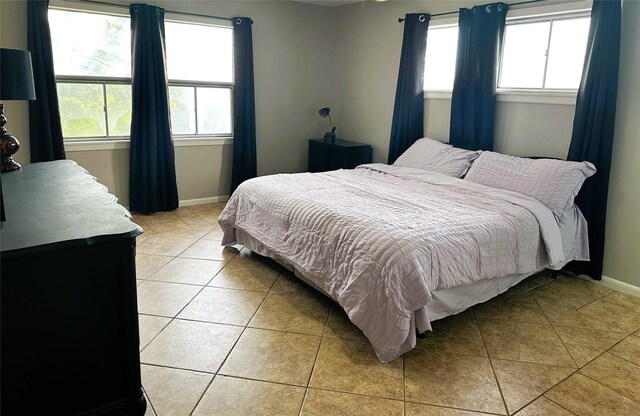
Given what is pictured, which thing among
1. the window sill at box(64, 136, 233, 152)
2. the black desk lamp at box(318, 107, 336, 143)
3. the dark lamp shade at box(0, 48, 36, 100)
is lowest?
the window sill at box(64, 136, 233, 152)

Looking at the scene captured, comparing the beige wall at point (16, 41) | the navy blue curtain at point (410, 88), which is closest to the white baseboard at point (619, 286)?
the navy blue curtain at point (410, 88)

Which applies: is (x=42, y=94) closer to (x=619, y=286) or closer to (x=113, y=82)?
(x=113, y=82)

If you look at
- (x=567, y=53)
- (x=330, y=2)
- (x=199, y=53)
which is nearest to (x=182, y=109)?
(x=199, y=53)

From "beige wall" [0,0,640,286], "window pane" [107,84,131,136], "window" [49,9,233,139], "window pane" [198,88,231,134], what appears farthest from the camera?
"window pane" [198,88,231,134]

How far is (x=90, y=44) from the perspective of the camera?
4305 mm

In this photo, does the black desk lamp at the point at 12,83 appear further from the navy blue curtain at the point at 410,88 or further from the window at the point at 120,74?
the navy blue curtain at the point at 410,88

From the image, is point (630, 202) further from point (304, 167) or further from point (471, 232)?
point (304, 167)

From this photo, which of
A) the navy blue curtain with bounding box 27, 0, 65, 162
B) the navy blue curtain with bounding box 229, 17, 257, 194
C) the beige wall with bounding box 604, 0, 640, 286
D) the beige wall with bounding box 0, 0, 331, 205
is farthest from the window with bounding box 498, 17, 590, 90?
the navy blue curtain with bounding box 27, 0, 65, 162

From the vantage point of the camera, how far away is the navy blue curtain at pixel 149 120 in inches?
171

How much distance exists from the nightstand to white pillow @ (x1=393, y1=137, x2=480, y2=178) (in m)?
0.76

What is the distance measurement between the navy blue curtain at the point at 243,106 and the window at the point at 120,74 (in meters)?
0.16

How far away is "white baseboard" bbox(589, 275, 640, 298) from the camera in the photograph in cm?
315

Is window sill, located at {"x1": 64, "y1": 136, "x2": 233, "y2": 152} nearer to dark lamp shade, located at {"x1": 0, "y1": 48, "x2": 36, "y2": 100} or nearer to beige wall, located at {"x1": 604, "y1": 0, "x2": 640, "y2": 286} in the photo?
dark lamp shade, located at {"x1": 0, "y1": 48, "x2": 36, "y2": 100}

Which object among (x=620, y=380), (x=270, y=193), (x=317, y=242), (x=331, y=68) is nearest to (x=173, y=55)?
(x=331, y=68)
